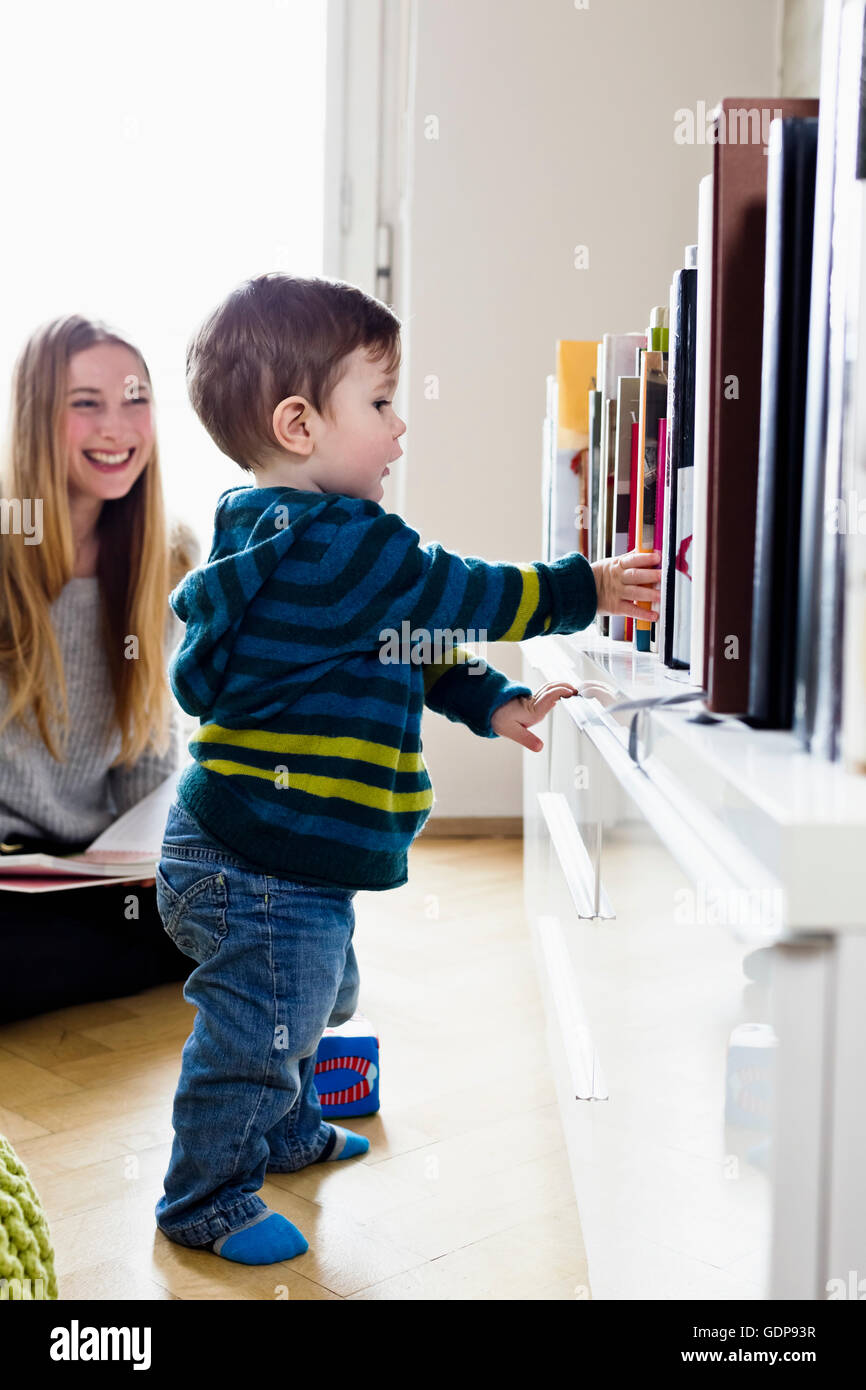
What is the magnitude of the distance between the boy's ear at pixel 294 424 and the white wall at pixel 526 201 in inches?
63.2

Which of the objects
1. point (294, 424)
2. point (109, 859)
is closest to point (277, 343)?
point (294, 424)

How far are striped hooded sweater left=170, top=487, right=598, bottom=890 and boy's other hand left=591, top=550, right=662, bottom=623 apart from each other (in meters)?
0.01

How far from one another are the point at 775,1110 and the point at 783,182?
418 mm

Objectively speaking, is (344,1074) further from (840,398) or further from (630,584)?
(840,398)

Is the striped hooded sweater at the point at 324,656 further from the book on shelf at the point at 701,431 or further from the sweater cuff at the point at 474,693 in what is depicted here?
the book on shelf at the point at 701,431

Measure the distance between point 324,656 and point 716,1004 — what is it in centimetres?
53

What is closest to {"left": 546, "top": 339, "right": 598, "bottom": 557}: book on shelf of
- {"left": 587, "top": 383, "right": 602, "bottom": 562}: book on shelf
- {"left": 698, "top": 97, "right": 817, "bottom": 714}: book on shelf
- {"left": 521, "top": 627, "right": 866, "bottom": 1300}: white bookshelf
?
{"left": 587, "top": 383, "right": 602, "bottom": 562}: book on shelf

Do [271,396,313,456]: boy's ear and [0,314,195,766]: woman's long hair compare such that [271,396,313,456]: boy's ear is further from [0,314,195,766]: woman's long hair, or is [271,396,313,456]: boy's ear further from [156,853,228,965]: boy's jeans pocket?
[0,314,195,766]: woman's long hair

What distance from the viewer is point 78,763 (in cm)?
181

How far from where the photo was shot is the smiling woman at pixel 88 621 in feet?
5.71

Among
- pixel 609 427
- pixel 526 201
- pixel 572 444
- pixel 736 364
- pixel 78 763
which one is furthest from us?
pixel 526 201

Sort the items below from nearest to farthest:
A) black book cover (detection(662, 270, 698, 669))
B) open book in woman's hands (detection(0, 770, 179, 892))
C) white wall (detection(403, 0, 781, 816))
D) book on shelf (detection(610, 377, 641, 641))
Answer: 1. black book cover (detection(662, 270, 698, 669))
2. book on shelf (detection(610, 377, 641, 641))
3. open book in woman's hands (detection(0, 770, 179, 892))
4. white wall (detection(403, 0, 781, 816))

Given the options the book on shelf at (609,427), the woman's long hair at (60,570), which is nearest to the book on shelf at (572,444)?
the book on shelf at (609,427)

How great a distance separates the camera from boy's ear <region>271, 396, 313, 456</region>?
1056mm
